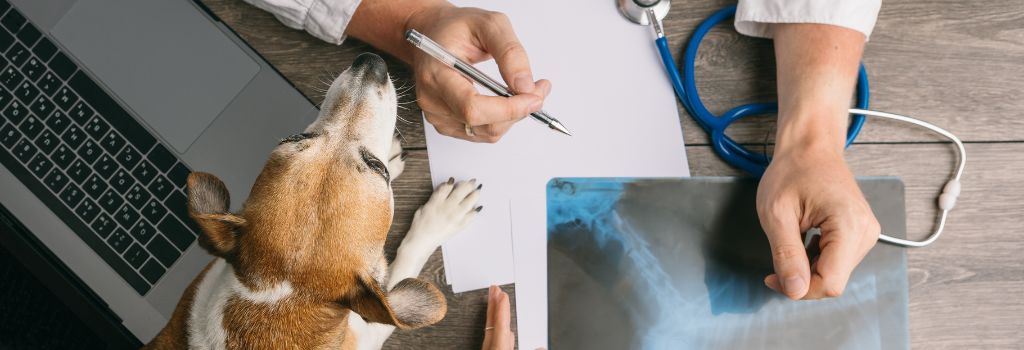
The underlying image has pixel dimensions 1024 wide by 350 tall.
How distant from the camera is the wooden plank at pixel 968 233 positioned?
133 cm

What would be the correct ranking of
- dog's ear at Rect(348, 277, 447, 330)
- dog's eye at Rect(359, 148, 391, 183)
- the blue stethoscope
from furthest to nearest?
the blue stethoscope
dog's eye at Rect(359, 148, 391, 183)
dog's ear at Rect(348, 277, 447, 330)

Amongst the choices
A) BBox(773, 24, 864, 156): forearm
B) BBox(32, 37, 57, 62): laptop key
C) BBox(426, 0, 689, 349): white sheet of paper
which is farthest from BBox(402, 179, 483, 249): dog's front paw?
BBox(32, 37, 57, 62): laptop key

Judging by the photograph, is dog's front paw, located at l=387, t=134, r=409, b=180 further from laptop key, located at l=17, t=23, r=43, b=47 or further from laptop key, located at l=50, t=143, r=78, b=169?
laptop key, located at l=17, t=23, r=43, b=47

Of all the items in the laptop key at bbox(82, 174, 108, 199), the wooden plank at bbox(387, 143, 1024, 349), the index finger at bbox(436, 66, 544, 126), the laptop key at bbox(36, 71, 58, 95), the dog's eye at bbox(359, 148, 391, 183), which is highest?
the wooden plank at bbox(387, 143, 1024, 349)

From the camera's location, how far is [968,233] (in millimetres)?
1339

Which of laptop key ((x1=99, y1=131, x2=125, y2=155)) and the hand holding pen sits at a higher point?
the hand holding pen

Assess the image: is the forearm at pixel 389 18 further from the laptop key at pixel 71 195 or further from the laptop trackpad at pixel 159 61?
the laptop key at pixel 71 195

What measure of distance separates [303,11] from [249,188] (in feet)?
1.22

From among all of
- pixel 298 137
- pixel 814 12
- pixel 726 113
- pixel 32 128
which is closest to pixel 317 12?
pixel 298 137

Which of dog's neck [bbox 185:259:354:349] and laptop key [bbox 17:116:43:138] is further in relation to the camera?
laptop key [bbox 17:116:43:138]

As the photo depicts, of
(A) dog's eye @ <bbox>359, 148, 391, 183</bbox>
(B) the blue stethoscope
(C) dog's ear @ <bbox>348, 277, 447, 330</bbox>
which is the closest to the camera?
(C) dog's ear @ <bbox>348, 277, 447, 330</bbox>

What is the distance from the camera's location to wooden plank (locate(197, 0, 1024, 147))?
53.1 inches

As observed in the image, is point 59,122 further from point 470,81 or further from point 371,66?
point 470,81

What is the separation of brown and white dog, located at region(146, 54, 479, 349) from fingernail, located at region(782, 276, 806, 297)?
22.5 inches
